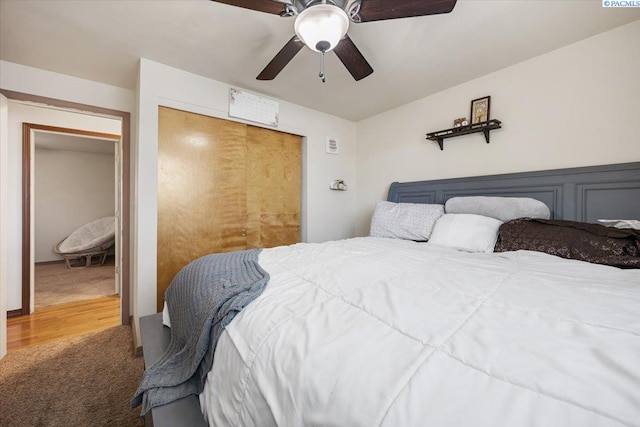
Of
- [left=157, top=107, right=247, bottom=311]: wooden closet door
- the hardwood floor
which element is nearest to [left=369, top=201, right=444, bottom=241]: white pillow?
[left=157, top=107, right=247, bottom=311]: wooden closet door

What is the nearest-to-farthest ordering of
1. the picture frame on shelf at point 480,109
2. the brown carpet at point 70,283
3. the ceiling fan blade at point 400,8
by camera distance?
the ceiling fan blade at point 400,8
the picture frame on shelf at point 480,109
the brown carpet at point 70,283

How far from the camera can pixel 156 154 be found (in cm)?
206

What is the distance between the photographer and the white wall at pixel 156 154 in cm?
201

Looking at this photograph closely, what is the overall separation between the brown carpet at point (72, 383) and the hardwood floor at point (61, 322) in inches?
7.2

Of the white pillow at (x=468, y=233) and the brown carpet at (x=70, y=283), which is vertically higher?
the white pillow at (x=468, y=233)

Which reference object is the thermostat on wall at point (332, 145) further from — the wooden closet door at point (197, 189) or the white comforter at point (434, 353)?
the white comforter at point (434, 353)

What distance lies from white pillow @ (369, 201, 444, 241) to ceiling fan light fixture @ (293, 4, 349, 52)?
61.4 inches

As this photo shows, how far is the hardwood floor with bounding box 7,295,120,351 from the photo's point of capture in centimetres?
214

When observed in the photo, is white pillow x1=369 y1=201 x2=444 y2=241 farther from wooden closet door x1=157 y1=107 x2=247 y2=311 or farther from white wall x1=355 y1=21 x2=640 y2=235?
wooden closet door x1=157 y1=107 x2=247 y2=311

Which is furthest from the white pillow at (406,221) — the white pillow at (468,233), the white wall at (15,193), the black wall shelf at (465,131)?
the white wall at (15,193)

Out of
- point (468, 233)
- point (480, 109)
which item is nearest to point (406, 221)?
point (468, 233)

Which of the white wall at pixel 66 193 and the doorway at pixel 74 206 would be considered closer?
the doorway at pixel 74 206

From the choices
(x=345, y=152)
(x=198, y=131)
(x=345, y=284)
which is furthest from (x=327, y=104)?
(x=345, y=284)

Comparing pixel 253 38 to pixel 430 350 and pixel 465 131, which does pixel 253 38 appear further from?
pixel 430 350
